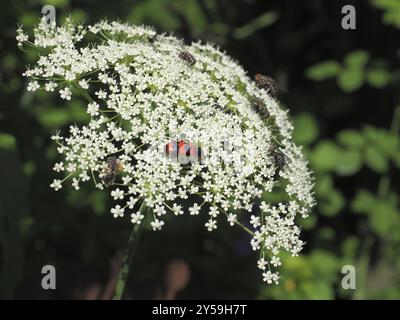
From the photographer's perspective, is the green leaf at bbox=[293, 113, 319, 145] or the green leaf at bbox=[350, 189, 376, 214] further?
the green leaf at bbox=[350, 189, 376, 214]

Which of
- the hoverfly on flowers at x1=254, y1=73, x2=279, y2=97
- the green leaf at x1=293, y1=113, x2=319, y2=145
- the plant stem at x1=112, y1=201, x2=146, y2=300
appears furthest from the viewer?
the green leaf at x1=293, y1=113, x2=319, y2=145

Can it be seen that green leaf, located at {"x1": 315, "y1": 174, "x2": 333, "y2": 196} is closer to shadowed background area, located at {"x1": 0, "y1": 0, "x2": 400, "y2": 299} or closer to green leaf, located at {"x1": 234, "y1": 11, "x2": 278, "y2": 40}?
shadowed background area, located at {"x1": 0, "y1": 0, "x2": 400, "y2": 299}

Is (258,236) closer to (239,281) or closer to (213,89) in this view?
(213,89)

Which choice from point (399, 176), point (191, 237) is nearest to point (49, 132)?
point (191, 237)

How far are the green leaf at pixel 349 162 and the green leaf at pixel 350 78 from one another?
44cm

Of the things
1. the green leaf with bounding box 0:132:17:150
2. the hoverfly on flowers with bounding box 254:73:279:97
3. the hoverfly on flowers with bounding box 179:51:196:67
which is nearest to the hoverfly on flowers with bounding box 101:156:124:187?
the hoverfly on flowers with bounding box 179:51:196:67

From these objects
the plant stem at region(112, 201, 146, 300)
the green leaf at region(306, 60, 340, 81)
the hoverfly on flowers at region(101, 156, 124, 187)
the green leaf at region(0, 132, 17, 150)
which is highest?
the green leaf at region(306, 60, 340, 81)

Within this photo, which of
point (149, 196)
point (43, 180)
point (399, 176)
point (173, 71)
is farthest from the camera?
point (399, 176)

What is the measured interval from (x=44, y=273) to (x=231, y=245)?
54.1 inches

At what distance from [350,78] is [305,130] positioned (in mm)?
487

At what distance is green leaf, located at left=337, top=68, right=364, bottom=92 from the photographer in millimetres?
3896

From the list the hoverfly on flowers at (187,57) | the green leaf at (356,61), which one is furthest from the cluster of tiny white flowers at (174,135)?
the green leaf at (356,61)

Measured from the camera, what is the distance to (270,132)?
2521 mm

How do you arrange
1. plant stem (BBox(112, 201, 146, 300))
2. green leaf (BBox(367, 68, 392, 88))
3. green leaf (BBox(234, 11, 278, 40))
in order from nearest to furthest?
plant stem (BBox(112, 201, 146, 300)), green leaf (BBox(367, 68, 392, 88)), green leaf (BBox(234, 11, 278, 40))
